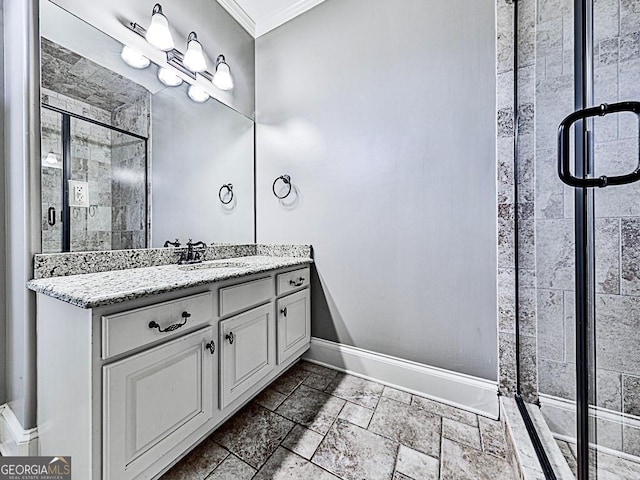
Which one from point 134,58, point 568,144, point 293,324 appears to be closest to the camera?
point 568,144

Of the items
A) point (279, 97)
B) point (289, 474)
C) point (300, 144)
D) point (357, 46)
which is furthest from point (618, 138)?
point (279, 97)

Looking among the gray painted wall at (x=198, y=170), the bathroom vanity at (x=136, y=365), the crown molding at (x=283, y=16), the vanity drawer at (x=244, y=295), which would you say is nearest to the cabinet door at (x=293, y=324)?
the vanity drawer at (x=244, y=295)

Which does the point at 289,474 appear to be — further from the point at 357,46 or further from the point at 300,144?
the point at 357,46

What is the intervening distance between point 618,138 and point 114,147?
88.4 inches

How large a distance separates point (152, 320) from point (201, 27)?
1993 millimetres

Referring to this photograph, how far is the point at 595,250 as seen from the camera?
3.43 feet

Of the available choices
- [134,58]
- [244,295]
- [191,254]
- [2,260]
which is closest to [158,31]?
[134,58]

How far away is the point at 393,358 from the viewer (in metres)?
1.71

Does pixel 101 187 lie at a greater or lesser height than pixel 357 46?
lesser

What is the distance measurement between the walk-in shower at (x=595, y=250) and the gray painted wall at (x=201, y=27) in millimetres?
1927

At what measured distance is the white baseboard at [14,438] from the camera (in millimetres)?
1052

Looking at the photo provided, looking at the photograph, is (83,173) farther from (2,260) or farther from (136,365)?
(136,365)

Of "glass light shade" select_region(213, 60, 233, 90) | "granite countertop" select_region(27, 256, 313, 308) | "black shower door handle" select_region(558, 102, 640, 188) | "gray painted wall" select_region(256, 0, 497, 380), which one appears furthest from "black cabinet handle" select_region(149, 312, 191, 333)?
"glass light shade" select_region(213, 60, 233, 90)

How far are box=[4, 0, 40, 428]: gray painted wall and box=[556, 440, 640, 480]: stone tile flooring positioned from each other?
2021mm
